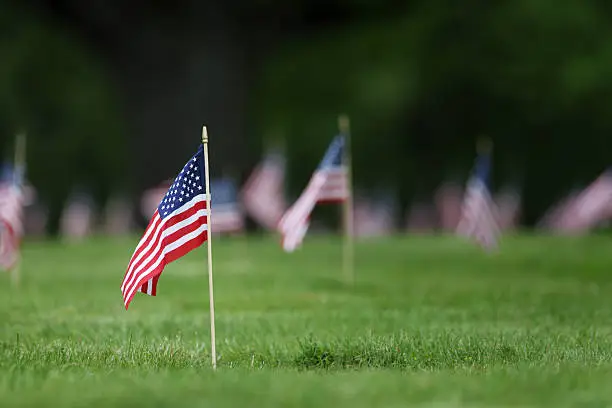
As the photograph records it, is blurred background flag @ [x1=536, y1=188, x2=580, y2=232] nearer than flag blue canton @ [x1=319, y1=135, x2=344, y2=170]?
No

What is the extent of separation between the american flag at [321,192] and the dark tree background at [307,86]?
26361mm

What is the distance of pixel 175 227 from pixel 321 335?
115 inches

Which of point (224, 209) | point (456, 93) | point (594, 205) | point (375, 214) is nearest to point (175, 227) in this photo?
point (224, 209)

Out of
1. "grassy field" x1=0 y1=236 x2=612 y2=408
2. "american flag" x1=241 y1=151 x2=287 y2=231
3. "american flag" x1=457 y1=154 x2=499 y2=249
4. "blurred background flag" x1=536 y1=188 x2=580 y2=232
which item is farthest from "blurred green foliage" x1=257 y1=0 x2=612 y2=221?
"american flag" x1=457 y1=154 x2=499 y2=249

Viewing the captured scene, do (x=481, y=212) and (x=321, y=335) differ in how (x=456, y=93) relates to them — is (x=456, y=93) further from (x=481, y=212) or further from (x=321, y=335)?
(x=321, y=335)

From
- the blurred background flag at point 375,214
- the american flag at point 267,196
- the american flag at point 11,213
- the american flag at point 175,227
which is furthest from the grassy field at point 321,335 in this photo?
the blurred background flag at point 375,214

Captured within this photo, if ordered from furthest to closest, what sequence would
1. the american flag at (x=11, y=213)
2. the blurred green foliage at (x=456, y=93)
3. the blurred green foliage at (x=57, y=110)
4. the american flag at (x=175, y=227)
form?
the blurred green foliage at (x=57, y=110) < the blurred green foliage at (x=456, y=93) < the american flag at (x=11, y=213) < the american flag at (x=175, y=227)

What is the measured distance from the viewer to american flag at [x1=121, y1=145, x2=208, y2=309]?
1221 centimetres

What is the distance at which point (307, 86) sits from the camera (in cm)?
5266

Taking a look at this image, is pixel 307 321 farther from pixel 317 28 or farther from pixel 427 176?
pixel 427 176

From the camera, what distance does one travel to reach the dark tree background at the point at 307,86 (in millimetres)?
47531

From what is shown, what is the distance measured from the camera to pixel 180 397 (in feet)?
32.1

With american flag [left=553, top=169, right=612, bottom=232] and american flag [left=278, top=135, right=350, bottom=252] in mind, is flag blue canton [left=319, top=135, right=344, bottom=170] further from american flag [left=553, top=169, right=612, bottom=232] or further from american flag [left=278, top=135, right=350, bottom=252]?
american flag [left=553, top=169, right=612, bottom=232]

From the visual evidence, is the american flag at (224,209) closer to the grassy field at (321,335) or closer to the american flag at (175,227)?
Answer: the grassy field at (321,335)
